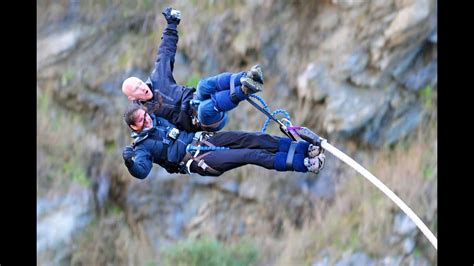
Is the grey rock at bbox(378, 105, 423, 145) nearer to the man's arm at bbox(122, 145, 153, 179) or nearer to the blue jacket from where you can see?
the blue jacket

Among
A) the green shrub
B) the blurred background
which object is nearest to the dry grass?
the blurred background

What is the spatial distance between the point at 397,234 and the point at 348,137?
1.39m

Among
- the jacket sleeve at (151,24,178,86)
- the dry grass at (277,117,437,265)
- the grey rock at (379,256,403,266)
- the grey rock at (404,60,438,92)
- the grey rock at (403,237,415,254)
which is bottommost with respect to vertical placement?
the grey rock at (379,256,403,266)

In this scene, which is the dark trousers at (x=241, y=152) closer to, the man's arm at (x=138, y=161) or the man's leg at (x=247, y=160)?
the man's leg at (x=247, y=160)

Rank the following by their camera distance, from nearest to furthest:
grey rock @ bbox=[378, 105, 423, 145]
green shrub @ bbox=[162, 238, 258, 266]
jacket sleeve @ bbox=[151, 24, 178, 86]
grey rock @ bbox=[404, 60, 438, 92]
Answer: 1. jacket sleeve @ bbox=[151, 24, 178, 86]
2. grey rock @ bbox=[404, 60, 438, 92]
3. grey rock @ bbox=[378, 105, 423, 145]
4. green shrub @ bbox=[162, 238, 258, 266]

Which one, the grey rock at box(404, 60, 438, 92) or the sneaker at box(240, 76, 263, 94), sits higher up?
the grey rock at box(404, 60, 438, 92)

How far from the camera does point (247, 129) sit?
12289 mm

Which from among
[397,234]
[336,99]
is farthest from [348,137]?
[397,234]

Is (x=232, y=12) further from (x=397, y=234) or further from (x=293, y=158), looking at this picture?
(x=293, y=158)

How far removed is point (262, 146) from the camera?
617cm

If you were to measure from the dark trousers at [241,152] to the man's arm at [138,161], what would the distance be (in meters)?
0.31

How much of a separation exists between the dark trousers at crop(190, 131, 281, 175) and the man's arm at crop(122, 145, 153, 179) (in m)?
0.31

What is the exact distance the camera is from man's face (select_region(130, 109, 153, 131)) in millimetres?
6148
